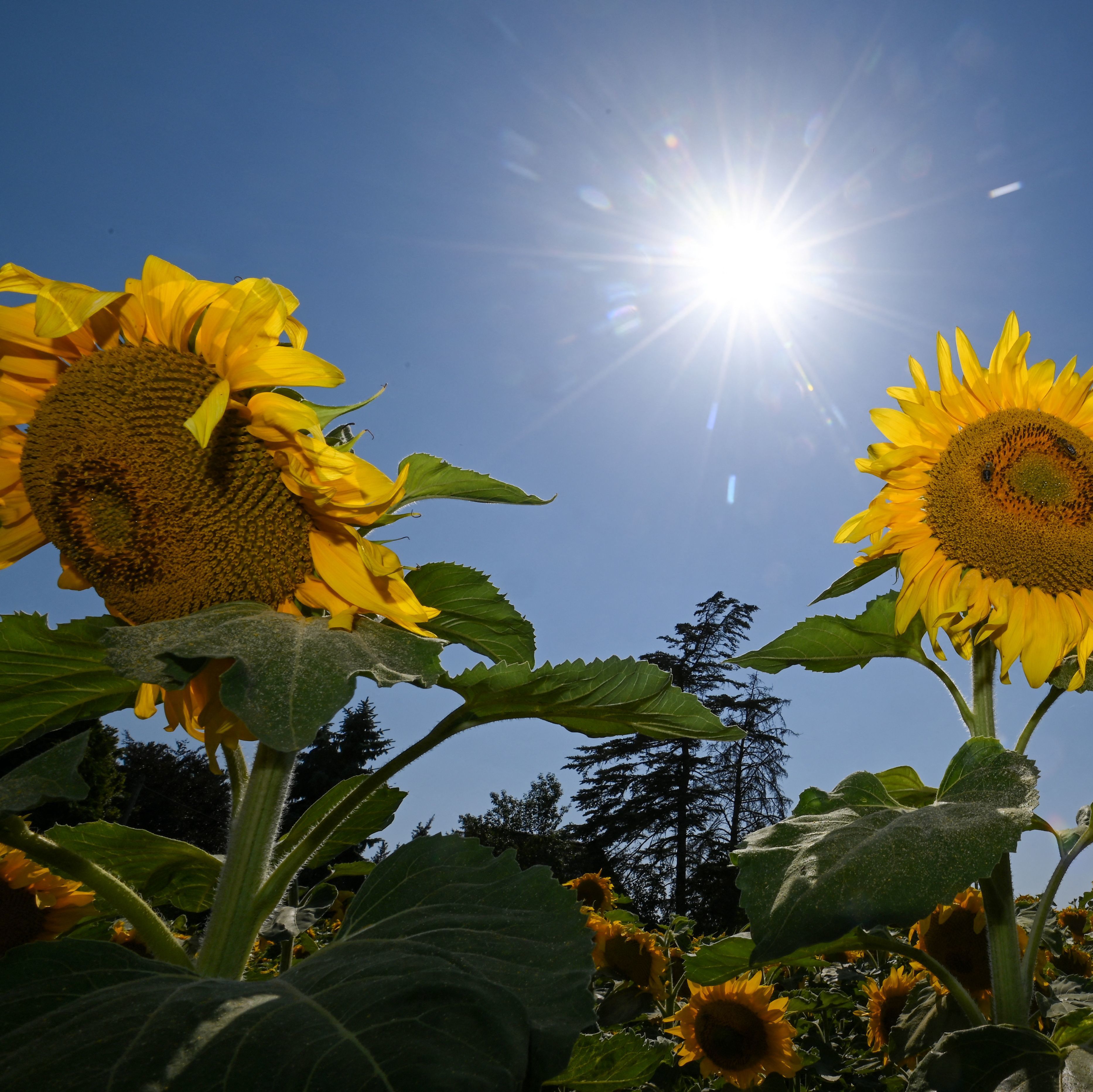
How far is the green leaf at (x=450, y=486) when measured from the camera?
1.45 m

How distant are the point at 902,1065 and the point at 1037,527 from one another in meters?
2.42

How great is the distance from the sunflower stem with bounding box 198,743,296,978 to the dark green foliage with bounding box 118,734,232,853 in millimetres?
22913

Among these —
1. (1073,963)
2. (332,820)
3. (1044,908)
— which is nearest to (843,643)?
(1044,908)

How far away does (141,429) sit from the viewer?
49.9 inches

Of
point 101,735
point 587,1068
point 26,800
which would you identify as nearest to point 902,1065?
point 587,1068

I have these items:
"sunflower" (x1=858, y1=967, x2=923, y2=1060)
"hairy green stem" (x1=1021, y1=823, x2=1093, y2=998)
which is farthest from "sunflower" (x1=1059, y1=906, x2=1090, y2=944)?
"hairy green stem" (x1=1021, y1=823, x2=1093, y2=998)

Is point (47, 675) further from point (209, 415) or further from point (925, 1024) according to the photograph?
point (925, 1024)

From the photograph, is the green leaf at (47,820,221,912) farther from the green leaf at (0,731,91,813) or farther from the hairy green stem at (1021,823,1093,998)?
the hairy green stem at (1021,823,1093,998)

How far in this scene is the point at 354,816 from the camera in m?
1.72

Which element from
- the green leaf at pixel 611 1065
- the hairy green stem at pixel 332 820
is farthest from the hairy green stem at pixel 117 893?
the green leaf at pixel 611 1065

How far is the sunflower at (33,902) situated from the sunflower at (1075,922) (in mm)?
7040

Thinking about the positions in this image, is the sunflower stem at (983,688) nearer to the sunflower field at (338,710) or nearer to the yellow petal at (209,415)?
the sunflower field at (338,710)

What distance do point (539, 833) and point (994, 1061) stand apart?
48563 mm

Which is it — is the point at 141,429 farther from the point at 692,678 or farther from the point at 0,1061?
the point at 692,678
